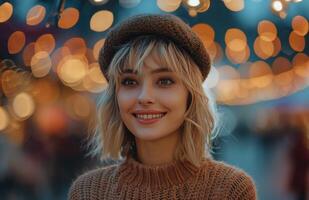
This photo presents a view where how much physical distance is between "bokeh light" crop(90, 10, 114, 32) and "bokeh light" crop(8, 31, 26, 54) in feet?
1.26

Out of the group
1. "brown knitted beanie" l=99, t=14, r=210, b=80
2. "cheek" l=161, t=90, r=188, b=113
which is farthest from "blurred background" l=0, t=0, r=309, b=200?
"cheek" l=161, t=90, r=188, b=113

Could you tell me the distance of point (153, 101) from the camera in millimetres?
2324

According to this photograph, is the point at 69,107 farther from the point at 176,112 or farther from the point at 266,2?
the point at 176,112

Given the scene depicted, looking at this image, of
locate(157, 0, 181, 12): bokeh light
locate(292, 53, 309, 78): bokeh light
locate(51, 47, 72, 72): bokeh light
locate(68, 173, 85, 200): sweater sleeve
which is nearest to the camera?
locate(68, 173, 85, 200): sweater sleeve

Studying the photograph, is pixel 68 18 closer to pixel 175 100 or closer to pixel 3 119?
pixel 3 119

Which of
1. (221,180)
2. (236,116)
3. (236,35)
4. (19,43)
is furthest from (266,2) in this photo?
(19,43)

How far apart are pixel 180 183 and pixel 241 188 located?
207 mm

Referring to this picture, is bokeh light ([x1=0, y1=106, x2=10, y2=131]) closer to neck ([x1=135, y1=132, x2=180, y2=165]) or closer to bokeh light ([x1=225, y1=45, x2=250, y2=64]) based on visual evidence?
bokeh light ([x1=225, y1=45, x2=250, y2=64])

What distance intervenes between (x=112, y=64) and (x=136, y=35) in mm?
132

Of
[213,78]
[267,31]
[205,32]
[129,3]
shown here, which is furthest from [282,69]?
[129,3]

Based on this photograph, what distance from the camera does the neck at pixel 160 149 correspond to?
2.44m

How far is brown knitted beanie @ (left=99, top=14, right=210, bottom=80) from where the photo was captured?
2.36 m

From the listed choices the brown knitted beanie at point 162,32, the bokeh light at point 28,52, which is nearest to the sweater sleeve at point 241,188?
the brown knitted beanie at point 162,32

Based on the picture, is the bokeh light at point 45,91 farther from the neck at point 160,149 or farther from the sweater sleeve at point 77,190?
the neck at point 160,149
